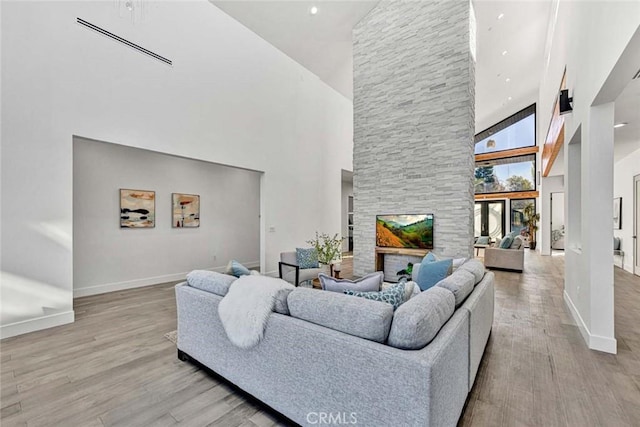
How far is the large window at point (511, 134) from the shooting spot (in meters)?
12.4

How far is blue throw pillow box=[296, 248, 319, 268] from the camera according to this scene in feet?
16.0

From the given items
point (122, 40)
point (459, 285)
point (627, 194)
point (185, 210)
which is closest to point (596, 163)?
point (459, 285)

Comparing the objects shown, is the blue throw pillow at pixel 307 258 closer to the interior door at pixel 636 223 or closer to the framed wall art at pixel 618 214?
the interior door at pixel 636 223

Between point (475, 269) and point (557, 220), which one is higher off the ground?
point (557, 220)

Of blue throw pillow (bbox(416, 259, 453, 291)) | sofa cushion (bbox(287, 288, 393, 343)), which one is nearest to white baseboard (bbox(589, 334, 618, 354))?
blue throw pillow (bbox(416, 259, 453, 291))

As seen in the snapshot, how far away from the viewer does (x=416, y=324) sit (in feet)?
4.51

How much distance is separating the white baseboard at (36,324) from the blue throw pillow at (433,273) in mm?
4219

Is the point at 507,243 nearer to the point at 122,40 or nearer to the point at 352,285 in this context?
the point at 352,285

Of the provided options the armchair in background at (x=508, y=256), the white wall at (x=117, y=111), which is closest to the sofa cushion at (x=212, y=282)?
the white wall at (x=117, y=111)

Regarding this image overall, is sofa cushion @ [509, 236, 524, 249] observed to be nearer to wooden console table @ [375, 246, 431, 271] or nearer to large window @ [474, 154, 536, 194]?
wooden console table @ [375, 246, 431, 271]

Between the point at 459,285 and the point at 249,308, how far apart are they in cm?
150

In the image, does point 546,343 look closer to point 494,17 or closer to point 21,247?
point 21,247

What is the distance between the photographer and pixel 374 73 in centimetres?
614

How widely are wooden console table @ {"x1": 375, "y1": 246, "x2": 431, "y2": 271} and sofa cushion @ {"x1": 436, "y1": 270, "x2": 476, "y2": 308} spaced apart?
3181 mm
